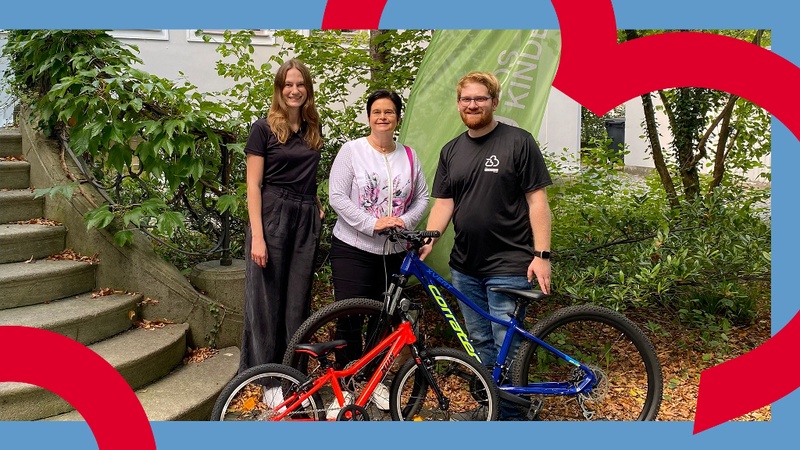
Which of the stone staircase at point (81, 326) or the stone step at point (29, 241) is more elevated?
the stone step at point (29, 241)

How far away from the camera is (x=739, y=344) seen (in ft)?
18.0

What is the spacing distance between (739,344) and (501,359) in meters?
2.64

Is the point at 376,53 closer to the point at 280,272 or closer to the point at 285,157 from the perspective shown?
the point at 285,157

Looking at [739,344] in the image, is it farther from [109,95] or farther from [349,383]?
[109,95]

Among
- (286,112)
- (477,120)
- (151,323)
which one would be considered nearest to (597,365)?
(477,120)

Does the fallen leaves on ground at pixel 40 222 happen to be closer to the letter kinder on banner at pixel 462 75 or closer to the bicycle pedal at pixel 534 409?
the letter kinder on banner at pixel 462 75

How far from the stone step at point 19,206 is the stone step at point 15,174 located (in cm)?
11

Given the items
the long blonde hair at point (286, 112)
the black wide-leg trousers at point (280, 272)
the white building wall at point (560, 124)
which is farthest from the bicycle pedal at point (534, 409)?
the white building wall at point (560, 124)

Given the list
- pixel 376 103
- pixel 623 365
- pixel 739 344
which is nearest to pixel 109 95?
pixel 376 103

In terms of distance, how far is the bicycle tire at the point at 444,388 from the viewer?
3.66 metres

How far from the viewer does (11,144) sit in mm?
5441

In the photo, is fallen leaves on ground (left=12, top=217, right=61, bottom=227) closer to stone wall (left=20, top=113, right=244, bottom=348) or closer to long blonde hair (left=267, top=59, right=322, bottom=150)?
stone wall (left=20, top=113, right=244, bottom=348)

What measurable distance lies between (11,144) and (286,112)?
9.01 feet

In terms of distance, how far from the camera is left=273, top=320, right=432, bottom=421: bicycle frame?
364 centimetres
